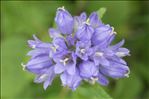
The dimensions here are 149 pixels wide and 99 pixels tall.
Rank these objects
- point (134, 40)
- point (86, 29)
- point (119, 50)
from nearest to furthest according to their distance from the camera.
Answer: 1. point (86, 29)
2. point (119, 50)
3. point (134, 40)

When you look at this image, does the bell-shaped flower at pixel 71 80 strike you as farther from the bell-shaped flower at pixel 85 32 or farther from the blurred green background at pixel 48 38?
the blurred green background at pixel 48 38

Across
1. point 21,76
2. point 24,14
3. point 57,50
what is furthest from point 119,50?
point 24,14

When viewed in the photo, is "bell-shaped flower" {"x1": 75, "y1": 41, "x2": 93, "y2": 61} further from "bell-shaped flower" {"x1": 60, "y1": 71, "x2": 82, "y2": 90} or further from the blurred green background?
the blurred green background

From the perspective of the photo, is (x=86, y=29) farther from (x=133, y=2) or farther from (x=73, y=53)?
(x=133, y=2)

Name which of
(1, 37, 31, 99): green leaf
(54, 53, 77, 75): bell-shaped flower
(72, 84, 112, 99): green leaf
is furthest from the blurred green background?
(54, 53, 77, 75): bell-shaped flower

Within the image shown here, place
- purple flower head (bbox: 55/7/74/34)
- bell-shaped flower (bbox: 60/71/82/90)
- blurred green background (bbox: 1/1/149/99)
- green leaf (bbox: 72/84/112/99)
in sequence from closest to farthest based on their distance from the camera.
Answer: bell-shaped flower (bbox: 60/71/82/90)
purple flower head (bbox: 55/7/74/34)
green leaf (bbox: 72/84/112/99)
blurred green background (bbox: 1/1/149/99)

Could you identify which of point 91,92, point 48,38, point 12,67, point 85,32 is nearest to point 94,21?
point 85,32
